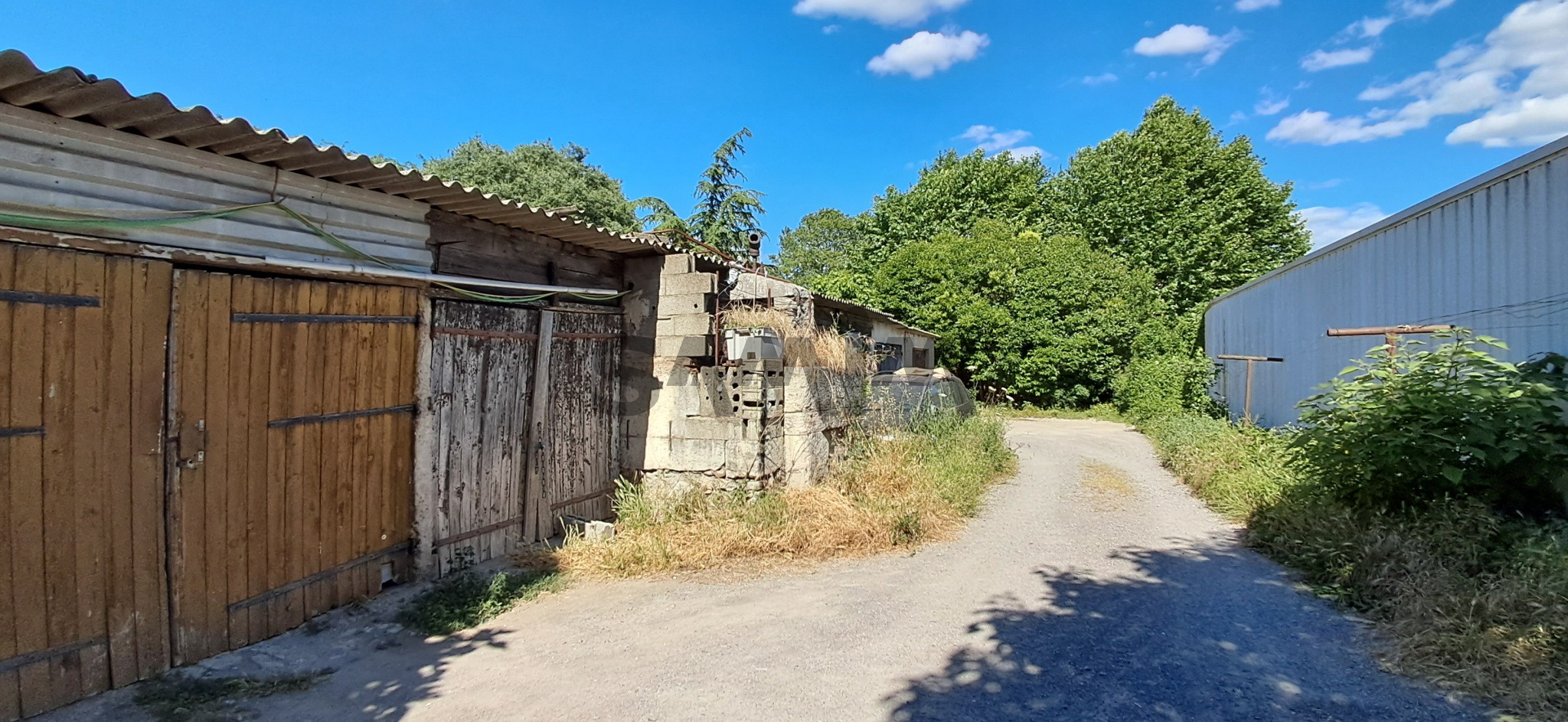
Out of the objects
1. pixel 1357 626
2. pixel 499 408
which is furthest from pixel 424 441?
pixel 1357 626

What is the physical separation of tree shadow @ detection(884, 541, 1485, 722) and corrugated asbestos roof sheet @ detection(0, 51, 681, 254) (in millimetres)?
3854

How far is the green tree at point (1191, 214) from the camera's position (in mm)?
21375

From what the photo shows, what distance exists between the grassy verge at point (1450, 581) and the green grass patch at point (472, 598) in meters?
4.91

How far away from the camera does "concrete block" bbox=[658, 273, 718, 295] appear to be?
5.82 metres

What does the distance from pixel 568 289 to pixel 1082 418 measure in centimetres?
1593

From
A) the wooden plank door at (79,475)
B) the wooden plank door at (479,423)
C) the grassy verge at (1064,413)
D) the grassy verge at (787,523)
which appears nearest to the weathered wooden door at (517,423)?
the wooden plank door at (479,423)

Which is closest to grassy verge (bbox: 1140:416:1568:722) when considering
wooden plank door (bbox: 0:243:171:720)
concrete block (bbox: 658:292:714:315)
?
concrete block (bbox: 658:292:714:315)

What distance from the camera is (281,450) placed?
378 centimetres

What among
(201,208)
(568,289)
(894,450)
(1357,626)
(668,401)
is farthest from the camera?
(894,450)

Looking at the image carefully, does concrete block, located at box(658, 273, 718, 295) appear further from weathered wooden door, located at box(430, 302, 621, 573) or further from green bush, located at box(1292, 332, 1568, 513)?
green bush, located at box(1292, 332, 1568, 513)

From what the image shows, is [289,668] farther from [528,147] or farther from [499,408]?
[528,147]

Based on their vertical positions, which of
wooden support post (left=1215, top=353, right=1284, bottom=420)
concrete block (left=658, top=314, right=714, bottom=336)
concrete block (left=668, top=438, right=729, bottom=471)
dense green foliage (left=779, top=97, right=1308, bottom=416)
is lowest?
concrete block (left=668, top=438, right=729, bottom=471)

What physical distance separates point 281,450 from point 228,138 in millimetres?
1654

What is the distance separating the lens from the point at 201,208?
3.42 m
